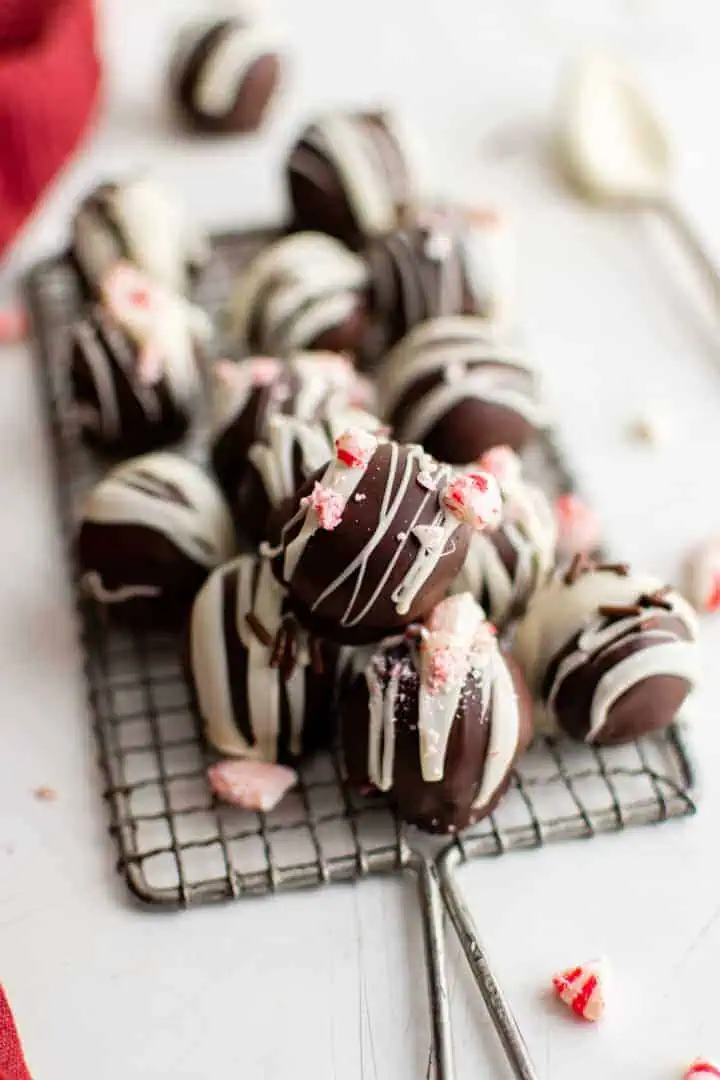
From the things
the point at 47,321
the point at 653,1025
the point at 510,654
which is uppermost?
the point at 47,321

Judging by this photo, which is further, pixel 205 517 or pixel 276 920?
pixel 205 517

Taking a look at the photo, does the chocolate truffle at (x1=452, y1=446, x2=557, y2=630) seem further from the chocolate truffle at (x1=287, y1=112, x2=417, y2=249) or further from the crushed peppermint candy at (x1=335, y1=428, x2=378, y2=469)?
the chocolate truffle at (x1=287, y1=112, x2=417, y2=249)

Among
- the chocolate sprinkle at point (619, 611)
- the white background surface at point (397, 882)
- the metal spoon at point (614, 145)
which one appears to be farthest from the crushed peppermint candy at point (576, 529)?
the metal spoon at point (614, 145)

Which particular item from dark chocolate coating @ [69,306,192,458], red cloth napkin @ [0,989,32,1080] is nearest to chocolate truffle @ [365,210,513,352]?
dark chocolate coating @ [69,306,192,458]

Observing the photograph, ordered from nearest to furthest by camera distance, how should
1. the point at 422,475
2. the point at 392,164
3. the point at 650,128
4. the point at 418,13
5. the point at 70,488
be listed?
1. the point at 422,475
2. the point at 70,488
3. the point at 392,164
4. the point at 650,128
5. the point at 418,13

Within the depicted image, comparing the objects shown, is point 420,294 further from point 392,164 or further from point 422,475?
point 422,475

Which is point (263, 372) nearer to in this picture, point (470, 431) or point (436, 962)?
point (470, 431)

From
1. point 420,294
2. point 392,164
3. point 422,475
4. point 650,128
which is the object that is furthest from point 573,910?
point 650,128
